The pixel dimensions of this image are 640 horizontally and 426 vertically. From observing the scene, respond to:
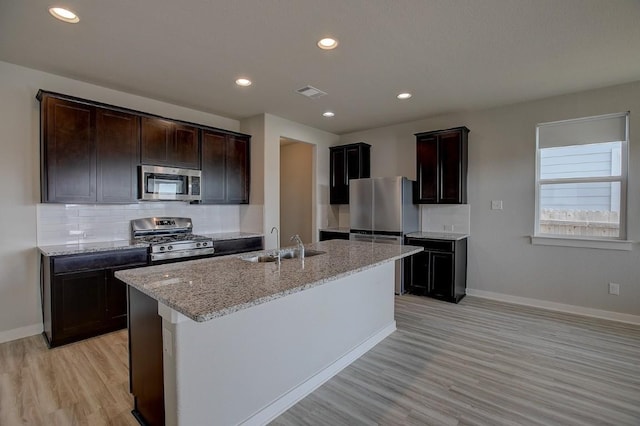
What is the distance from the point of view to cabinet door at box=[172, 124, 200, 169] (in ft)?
13.3

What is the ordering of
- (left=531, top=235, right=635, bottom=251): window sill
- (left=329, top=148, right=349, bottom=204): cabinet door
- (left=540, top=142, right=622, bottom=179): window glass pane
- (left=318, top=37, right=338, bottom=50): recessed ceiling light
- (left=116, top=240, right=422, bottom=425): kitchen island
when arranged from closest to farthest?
(left=116, top=240, right=422, bottom=425): kitchen island, (left=318, top=37, right=338, bottom=50): recessed ceiling light, (left=531, top=235, right=635, bottom=251): window sill, (left=540, top=142, right=622, bottom=179): window glass pane, (left=329, top=148, right=349, bottom=204): cabinet door

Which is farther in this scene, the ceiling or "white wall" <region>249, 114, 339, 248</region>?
"white wall" <region>249, 114, 339, 248</region>

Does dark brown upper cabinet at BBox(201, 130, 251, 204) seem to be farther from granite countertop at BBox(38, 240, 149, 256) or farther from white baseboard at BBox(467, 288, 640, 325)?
white baseboard at BBox(467, 288, 640, 325)

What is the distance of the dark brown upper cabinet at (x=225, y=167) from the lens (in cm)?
441

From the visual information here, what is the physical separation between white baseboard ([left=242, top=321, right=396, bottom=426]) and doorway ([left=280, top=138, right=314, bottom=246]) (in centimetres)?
345

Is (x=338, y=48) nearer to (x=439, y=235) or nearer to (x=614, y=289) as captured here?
(x=439, y=235)

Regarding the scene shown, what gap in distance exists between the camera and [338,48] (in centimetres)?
274

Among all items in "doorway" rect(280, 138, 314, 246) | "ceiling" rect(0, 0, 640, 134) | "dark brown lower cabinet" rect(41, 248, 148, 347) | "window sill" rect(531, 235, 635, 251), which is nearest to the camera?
"ceiling" rect(0, 0, 640, 134)

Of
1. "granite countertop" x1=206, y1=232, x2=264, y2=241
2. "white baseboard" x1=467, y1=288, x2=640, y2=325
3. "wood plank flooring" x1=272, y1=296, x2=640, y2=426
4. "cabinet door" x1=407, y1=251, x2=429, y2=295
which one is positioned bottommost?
"wood plank flooring" x1=272, y1=296, x2=640, y2=426

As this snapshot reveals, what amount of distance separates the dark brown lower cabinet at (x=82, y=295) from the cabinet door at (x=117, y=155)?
71 centimetres

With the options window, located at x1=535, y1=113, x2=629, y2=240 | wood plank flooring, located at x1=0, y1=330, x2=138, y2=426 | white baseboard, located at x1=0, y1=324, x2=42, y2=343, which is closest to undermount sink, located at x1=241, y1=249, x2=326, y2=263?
wood plank flooring, located at x1=0, y1=330, x2=138, y2=426

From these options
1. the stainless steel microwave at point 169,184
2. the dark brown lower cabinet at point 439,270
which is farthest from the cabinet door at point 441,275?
the stainless steel microwave at point 169,184

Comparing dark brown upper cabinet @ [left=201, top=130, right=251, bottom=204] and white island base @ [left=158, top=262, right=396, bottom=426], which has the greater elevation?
dark brown upper cabinet @ [left=201, top=130, right=251, bottom=204]

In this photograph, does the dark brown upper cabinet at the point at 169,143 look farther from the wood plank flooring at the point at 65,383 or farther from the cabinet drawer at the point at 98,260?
the wood plank flooring at the point at 65,383
